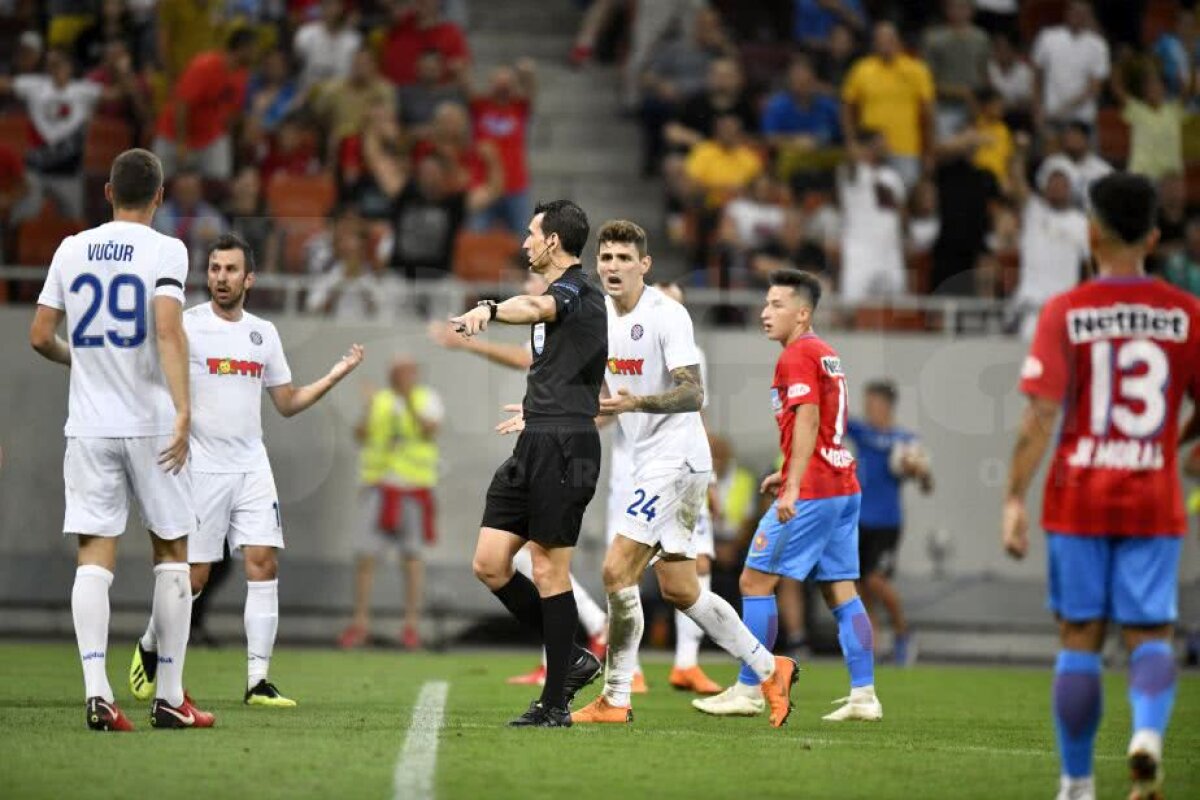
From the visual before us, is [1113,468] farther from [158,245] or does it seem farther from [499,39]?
[499,39]

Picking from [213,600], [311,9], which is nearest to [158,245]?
[213,600]

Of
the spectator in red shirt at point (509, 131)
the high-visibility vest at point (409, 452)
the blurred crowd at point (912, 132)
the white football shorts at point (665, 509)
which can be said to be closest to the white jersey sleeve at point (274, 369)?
the white football shorts at point (665, 509)

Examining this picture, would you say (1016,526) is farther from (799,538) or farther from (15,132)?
(15,132)

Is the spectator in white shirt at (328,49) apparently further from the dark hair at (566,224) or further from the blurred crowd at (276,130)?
the dark hair at (566,224)

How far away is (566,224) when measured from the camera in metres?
9.08

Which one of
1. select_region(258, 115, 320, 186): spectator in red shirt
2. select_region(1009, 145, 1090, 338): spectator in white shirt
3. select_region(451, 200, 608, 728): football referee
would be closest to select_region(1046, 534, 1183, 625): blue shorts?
select_region(451, 200, 608, 728): football referee

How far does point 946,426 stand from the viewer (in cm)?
1912

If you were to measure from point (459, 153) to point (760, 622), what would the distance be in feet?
33.2

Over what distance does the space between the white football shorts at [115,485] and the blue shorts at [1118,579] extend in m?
3.95

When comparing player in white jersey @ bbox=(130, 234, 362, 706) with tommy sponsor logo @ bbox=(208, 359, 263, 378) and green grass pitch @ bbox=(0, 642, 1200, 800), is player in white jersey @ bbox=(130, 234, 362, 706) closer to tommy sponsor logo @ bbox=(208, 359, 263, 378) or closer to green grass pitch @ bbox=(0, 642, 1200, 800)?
tommy sponsor logo @ bbox=(208, 359, 263, 378)

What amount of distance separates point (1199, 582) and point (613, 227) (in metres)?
10.6

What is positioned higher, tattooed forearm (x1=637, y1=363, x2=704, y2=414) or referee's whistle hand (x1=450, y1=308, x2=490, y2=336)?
referee's whistle hand (x1=450, y1=308, x2=490, y2=336)

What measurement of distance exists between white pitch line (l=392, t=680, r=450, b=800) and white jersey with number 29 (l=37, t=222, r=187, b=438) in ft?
5.95

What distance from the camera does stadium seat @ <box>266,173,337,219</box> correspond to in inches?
753
